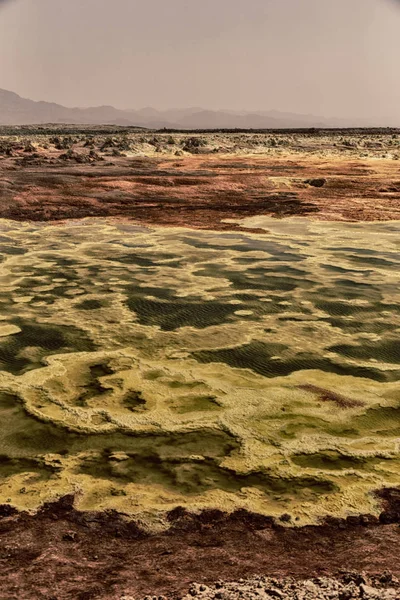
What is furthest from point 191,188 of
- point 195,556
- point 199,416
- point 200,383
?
point 195,556

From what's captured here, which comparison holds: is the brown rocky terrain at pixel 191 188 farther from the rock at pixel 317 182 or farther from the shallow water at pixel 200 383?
the shallow water at pixel 200 383

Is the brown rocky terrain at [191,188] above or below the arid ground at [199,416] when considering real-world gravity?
above

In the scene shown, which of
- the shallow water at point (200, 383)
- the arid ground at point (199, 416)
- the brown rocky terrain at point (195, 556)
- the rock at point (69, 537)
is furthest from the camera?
the shallow water at point (200, 383)

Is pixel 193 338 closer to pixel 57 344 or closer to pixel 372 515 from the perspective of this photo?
pixel 57 344

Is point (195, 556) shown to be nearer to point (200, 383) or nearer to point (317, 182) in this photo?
point (200, 383)

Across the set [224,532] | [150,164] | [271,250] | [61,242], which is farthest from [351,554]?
[150,164]

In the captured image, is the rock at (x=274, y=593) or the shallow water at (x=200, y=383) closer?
the rock at (x=274, y=593)

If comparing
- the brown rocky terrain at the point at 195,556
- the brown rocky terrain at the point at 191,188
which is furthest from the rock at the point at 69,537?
the brown rocky terrain at the point at 191,188
